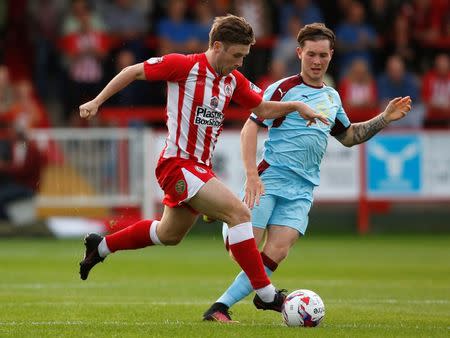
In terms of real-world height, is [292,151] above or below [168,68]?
below

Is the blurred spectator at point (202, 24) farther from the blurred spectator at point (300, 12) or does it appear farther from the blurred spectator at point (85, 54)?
the blurred spectator at point (85, 54)

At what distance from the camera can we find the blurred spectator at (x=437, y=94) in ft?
68.7

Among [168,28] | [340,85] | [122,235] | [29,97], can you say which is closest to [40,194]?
[29,97]

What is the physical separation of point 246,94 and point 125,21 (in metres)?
12.6

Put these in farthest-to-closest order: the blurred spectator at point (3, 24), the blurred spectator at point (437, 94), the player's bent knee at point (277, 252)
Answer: the blurred spectator at point (3, 24) < the blurred spectator at point (437, 94) < the player's bent knee at point (277, 252)

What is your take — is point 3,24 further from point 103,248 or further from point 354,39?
point 103,248

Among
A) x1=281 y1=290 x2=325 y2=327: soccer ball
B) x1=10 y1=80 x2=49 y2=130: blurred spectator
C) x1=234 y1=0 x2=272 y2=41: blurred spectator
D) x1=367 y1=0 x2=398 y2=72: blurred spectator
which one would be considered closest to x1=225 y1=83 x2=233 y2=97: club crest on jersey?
x1=281 y1=290 x2=325 y2=327: soccer ball

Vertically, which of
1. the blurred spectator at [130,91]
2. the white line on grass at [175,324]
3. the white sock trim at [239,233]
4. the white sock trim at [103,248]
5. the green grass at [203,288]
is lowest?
the green grass at [203,288]

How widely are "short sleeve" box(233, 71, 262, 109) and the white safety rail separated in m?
10.1

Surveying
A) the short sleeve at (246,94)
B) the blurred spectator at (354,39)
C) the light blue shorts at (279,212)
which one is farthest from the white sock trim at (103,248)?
the blurred spectator at (354,39)

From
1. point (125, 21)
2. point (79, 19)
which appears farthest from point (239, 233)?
point (125, 21)

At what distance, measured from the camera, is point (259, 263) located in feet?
28.2

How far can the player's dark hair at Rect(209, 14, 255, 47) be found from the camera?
28.1 ft

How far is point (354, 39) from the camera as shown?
21375 mm
